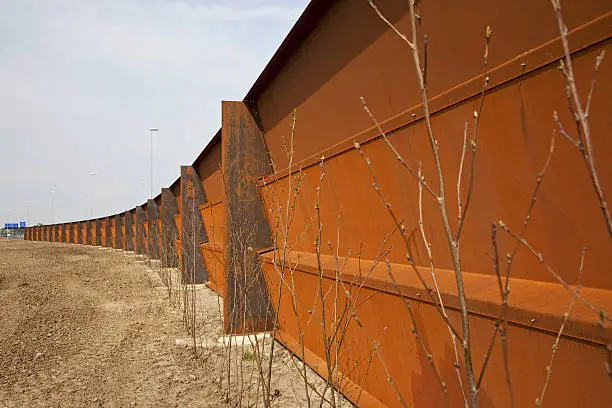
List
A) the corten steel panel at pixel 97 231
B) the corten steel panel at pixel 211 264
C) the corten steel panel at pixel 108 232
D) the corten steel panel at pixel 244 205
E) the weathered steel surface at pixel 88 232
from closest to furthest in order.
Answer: the corten steel panel at pixel 244 205
the corten steel panel at pixel 211 264
the corten steel panel at pixel 108 232
the corten steel panel at pixel 97 231
the weathered steel surface at pixel 88 232

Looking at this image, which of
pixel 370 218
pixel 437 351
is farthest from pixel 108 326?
pixel 437 351

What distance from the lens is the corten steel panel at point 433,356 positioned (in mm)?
1316

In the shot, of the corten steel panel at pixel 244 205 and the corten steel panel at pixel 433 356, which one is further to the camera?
the corten steel panel at pixel 244 205

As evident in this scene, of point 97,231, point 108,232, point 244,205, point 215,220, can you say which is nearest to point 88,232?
point 97,231

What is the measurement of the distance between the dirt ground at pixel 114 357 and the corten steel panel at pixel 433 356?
1.45 ft

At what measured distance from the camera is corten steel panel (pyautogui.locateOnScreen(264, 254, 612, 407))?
132cm

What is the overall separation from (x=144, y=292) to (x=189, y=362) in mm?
5025

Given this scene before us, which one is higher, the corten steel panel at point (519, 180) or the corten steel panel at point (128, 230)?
the corten steel panel at point (128, 230)

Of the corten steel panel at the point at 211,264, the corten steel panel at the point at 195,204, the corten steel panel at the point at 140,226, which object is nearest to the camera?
the corten steel panel at the point at 211,264

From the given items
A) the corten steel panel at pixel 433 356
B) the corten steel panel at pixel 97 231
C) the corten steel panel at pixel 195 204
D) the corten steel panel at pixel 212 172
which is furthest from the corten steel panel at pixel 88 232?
the corten steel panel at pixel 433 356

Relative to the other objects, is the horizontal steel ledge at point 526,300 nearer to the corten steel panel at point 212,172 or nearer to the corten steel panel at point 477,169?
the corten steel panel at point 477,169

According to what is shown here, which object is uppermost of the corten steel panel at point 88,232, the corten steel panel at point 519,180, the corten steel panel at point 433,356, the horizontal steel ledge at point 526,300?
the corten steel panel at point 88,232

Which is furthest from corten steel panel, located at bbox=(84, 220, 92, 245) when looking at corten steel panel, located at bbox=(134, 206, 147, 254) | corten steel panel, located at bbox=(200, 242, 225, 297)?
corten steel panel, located at bbox=(200, 242, 225, 297)

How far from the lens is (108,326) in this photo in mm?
5816
